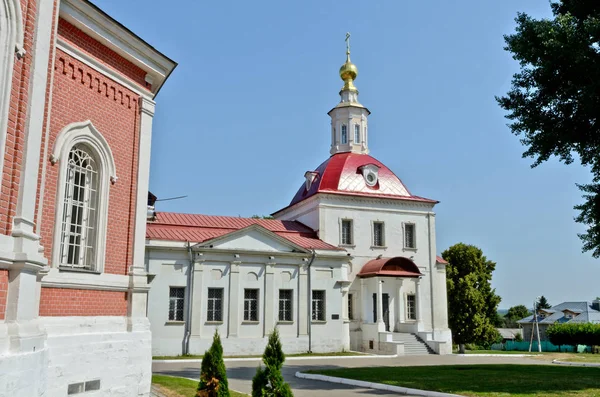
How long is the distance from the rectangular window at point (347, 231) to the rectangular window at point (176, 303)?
1011 cm

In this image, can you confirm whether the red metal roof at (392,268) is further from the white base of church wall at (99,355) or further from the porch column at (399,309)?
the white base of church wall at (99,355)

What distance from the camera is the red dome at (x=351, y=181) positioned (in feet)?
102

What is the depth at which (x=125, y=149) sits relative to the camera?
436 inches

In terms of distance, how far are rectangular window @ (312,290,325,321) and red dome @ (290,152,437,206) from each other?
601cm

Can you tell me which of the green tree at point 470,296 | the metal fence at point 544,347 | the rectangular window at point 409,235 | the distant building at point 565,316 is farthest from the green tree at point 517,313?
the rectangular window at point 409,235

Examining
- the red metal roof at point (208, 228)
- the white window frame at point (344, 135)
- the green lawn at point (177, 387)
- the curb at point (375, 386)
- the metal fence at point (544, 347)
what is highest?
the white window frame at point (344, 135)

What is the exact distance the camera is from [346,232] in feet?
101

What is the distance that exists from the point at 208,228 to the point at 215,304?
4.28 m

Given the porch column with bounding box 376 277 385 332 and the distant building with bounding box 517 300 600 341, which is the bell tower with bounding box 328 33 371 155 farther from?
the distant building with bounding box 517 300 600 341

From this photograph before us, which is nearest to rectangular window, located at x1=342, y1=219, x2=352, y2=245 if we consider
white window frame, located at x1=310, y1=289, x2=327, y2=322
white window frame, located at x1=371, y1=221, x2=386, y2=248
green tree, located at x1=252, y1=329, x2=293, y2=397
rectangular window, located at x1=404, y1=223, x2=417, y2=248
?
white window frame, located at x1=371, y1=221, x2=386, y2=248

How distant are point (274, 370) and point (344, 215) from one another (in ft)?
75.0

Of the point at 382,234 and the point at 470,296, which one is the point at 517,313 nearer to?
the point at 470,296

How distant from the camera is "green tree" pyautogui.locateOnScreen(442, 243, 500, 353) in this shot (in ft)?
112

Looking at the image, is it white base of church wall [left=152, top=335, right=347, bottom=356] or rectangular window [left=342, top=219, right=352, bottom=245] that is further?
rectangular window [left=342, top=219, right=352, bottom=245]
